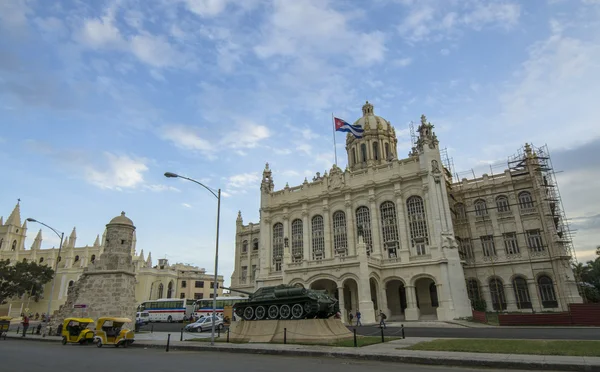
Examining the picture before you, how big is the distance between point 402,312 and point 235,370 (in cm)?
3276

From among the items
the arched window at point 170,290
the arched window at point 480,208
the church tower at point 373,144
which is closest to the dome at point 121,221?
the church tower at point 373,144

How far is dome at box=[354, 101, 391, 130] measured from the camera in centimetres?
5550

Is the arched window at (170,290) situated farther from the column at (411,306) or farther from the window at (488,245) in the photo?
the window at (488,245)

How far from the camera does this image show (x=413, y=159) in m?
42.6

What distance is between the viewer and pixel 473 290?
134 ft

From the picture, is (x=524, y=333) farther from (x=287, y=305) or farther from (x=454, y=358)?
(x=287, y=305)

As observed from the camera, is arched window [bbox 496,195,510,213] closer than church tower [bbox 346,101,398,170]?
Yes

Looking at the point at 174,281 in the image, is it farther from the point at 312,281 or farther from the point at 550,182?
the point at 550,182

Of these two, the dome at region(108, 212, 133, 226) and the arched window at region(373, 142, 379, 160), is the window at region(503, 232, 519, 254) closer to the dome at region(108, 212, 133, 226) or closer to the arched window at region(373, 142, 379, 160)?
the arched window at region(373, 142, 379, 160)

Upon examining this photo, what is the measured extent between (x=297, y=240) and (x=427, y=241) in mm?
16508

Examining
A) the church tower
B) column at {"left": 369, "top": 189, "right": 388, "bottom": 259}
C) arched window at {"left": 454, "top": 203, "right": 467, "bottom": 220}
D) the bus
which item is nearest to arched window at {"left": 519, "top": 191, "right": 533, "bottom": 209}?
arched window at {"left": 454, "top": 203, "right": 467, "bottom": 220}

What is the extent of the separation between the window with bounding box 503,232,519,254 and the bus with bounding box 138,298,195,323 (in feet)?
132

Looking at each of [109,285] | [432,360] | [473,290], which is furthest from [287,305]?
[473,290]

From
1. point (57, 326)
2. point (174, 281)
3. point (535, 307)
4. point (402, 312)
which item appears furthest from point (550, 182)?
point (174, 281)
